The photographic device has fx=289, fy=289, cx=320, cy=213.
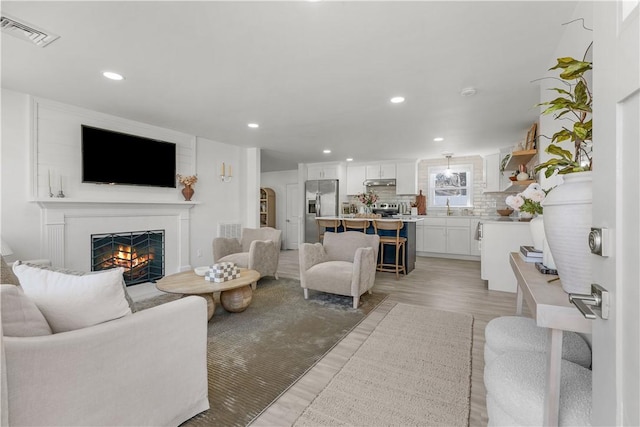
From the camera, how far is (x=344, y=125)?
13.5ft

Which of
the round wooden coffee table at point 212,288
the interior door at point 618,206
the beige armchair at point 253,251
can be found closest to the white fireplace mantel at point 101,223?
the beige armchair at point 253,251

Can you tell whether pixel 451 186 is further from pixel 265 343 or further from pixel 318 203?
pixel 265 343

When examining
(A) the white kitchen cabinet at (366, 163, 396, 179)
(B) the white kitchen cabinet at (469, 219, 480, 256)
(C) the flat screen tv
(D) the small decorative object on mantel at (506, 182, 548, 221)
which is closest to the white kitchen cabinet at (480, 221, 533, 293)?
(B) the white kitchen cabinet at (469, 219, 480, 256)

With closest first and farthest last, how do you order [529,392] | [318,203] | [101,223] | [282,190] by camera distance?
[529,392] → [101,223] → [318,203] → [282,190]

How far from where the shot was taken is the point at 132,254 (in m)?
4.09

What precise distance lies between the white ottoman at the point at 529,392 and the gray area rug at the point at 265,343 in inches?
48.5

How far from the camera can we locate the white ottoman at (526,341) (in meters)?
1.22

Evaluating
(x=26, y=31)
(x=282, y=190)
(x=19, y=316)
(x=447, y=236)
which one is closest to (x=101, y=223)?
(x=26, y=31)

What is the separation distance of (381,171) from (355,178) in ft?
2.31

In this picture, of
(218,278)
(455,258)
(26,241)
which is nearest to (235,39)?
(218,278)

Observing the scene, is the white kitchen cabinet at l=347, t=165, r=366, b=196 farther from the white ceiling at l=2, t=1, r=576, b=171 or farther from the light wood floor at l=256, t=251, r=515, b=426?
the white ceiling at l=2, t=1, r=576, b=171

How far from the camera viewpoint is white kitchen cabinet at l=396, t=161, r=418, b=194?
695cm

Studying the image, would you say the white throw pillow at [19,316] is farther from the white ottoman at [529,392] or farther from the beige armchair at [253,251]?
the beige armchair at [253,251]

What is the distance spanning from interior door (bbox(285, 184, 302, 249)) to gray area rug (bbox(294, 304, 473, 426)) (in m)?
5.65
